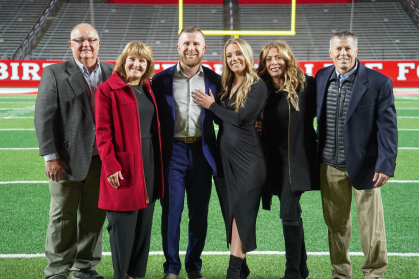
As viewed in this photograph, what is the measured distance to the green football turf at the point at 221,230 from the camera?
3.04 metres

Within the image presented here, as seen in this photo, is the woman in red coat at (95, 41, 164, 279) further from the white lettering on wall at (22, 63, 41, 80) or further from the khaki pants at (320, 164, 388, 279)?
the white lettering on wall at (22, 63, 41, 80)

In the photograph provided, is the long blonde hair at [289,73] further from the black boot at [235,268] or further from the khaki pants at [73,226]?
the khaki pants at [73,226]

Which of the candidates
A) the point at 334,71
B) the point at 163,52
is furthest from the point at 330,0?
the point at 334,71

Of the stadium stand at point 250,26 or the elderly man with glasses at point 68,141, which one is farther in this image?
the stadium stand at point 250,26

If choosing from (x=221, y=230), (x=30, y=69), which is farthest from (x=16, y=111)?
(x=221, y=230)

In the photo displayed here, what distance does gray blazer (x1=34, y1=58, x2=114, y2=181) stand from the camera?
106 inches

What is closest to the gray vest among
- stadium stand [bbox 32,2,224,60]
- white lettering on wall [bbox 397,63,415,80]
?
white lettering on wall [bbox 397,63,415,80]

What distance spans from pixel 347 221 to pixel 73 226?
6.00ft

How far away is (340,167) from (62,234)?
1864 mm

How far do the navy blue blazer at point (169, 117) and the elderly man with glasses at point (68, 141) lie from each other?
1.37 ft

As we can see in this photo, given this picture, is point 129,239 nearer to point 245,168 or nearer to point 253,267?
point 245,168

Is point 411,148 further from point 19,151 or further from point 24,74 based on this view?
point 24,74

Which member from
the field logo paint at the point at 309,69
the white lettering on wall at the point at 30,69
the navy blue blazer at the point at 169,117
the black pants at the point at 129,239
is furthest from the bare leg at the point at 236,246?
the white lettering on wall at the point at 30,69

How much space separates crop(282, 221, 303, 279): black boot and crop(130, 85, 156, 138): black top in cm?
106
